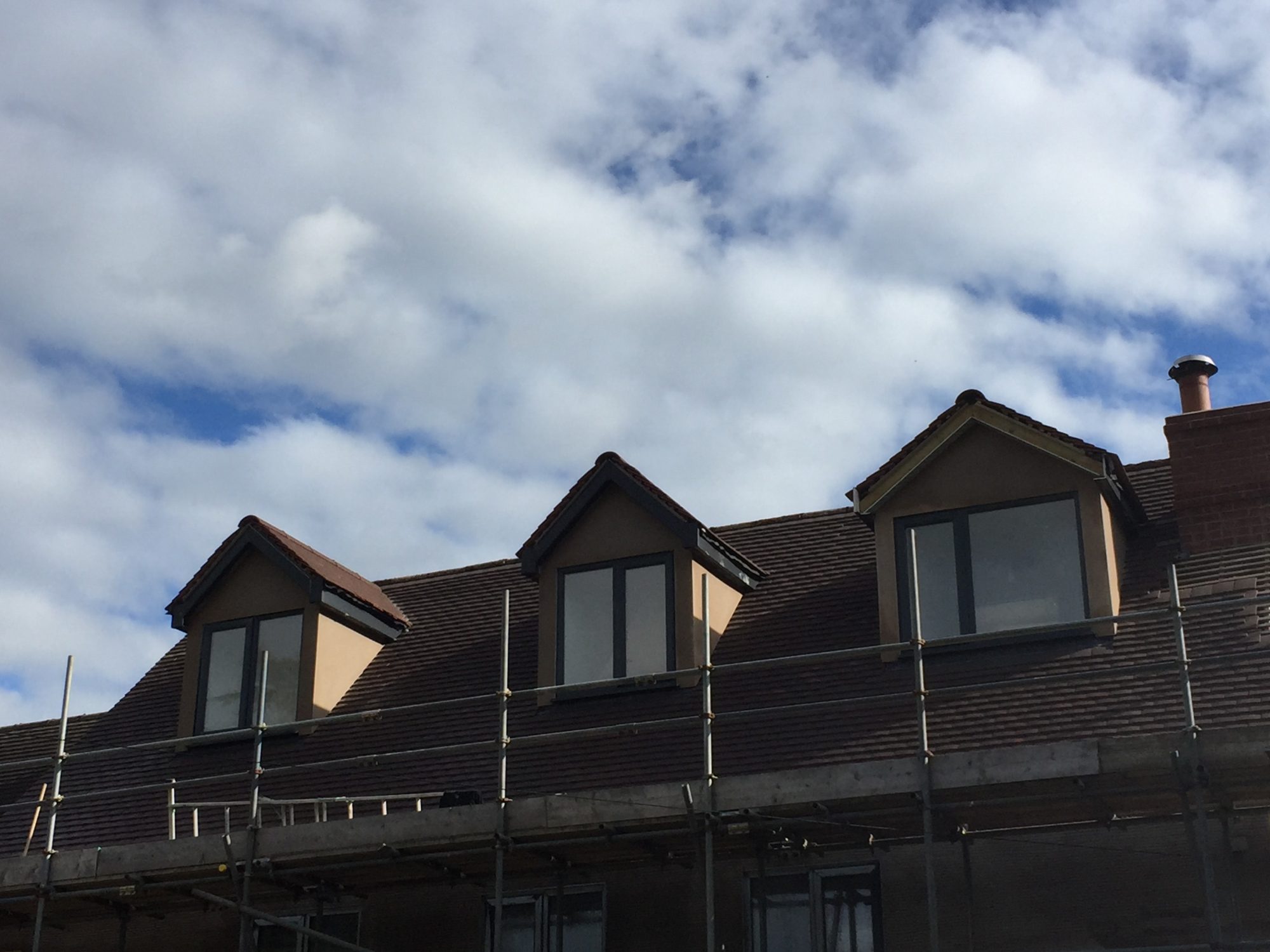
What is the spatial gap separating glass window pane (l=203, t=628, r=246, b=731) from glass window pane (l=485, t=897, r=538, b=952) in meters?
4.55

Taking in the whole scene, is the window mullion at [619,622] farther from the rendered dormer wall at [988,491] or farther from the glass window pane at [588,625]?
the rendered dormer wall at [988,491]

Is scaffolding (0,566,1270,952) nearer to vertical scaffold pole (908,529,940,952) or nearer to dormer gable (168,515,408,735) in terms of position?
vertical scaffold pole (908,529,940,952)

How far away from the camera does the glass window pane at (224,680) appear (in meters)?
19.7

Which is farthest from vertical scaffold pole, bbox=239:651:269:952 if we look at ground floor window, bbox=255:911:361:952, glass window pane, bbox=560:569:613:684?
glass window pane, bbox=560:569:613:684

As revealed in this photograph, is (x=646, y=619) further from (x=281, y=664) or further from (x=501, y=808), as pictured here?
(x=281, y=664)

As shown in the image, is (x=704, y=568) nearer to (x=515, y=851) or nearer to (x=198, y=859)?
(x=515, y=851)

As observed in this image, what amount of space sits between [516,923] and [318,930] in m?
2.21

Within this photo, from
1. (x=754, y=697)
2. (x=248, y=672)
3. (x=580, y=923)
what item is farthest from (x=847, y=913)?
(x=248, y=672)

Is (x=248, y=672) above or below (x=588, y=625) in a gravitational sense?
below

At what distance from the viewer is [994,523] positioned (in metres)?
17.1

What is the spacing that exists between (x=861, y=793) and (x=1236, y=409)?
6.89 meters

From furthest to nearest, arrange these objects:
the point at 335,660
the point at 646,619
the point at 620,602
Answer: the point at 335,660, the point at 620,602, the point at 646,619

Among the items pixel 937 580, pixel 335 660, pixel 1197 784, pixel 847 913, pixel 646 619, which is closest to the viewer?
pixel 1197 784

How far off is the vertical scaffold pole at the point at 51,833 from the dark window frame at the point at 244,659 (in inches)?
74.8
